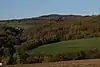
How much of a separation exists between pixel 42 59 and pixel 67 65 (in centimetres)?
786

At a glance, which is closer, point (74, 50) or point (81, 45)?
point (74, 50)

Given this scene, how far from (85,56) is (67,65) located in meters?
9.50

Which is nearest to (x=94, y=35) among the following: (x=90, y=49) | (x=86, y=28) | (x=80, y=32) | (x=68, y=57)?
(x=80, y=32)

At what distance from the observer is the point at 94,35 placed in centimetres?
5550

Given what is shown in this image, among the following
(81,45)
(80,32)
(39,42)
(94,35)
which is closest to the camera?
(81,45)

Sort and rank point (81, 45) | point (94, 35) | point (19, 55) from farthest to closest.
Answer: point (94, 35) < point (81, 45) < point (19, 55)

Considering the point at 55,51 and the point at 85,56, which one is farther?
the point at 55,51

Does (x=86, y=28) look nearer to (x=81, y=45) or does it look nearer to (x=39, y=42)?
(x=39, y=42)

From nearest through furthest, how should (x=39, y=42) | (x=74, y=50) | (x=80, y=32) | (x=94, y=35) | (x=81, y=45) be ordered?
(x=74, y=50) < (x=81, y=45) < (x=39, y=42) < (x=94, y=35) < (x=80, y=32)

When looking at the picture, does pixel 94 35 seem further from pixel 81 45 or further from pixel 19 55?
pixel 19 55

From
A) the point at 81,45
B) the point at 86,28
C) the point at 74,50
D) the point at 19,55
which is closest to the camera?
the point at 19,55

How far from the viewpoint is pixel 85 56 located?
38219 millimetres

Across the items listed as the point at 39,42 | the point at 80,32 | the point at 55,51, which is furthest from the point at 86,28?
the point at 55,51

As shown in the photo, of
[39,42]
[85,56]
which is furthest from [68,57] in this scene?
[39,42]
